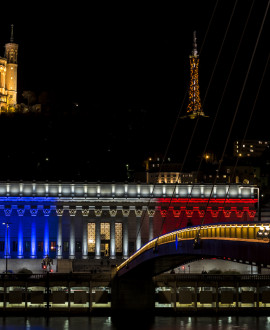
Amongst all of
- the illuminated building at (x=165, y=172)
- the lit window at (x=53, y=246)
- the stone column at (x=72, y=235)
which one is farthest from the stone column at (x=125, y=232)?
the illuminated building at (x=165, y=172)

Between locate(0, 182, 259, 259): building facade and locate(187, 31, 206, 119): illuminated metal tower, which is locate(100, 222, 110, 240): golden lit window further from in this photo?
locate(187, 31, 206, 119): illuminated metal tower

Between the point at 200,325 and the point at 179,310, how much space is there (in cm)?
767

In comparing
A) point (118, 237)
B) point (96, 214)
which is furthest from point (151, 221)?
point (96, 214)

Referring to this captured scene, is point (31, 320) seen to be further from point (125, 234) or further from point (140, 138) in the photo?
point (140, 138)

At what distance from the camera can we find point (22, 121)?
18300cm

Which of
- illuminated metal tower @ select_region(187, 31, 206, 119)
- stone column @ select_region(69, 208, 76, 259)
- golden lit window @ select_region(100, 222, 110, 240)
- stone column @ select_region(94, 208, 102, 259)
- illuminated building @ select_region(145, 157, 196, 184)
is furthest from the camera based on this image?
illuminated metal tower @ select_region(187, 31, 206, 119)

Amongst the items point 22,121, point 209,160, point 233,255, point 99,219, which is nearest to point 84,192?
point 99,219

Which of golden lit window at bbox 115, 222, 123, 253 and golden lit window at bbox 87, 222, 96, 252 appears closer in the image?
golden lit window at bbox 115, 222, 123, 253

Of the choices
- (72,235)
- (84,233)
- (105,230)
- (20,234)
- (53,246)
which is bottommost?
(53,246)

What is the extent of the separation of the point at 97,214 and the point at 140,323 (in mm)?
52345

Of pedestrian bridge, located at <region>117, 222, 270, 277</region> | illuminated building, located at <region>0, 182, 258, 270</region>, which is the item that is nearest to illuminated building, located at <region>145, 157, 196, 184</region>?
illuminated building, located at <region>0, 182, 258, 270</region>

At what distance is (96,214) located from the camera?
138000 millimetres

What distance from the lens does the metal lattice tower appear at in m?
191

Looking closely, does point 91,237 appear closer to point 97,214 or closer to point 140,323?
point 97,214
